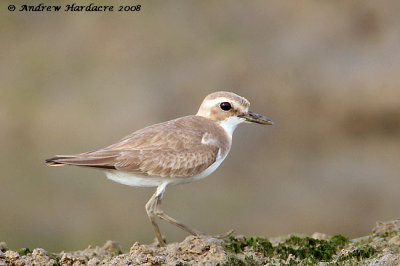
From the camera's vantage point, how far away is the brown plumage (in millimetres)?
9586

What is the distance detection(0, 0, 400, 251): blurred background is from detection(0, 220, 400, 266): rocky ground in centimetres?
967

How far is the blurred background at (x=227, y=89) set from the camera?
21.3 m

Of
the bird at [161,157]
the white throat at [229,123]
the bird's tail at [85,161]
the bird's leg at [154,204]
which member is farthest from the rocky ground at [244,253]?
the white throat at [229,123]

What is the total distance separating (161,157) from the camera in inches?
385

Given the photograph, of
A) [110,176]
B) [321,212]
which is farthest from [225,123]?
[321,212]

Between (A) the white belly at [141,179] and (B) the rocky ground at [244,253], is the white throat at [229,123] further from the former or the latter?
(B) the rocky ground at [244,253]

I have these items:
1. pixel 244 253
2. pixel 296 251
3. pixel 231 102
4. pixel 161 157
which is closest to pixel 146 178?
pixel 161 157

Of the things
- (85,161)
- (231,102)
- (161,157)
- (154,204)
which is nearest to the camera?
(85,161)

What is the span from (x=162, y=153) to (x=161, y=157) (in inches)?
3.5

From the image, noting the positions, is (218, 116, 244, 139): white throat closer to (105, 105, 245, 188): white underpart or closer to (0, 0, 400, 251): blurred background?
(105, 105, 245, 188): white underpart

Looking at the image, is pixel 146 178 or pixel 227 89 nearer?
pixel 146 178

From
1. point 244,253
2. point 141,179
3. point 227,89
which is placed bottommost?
point 244,253

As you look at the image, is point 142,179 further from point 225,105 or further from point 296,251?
point 296,251

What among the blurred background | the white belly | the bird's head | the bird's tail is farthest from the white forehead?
the blurred background
